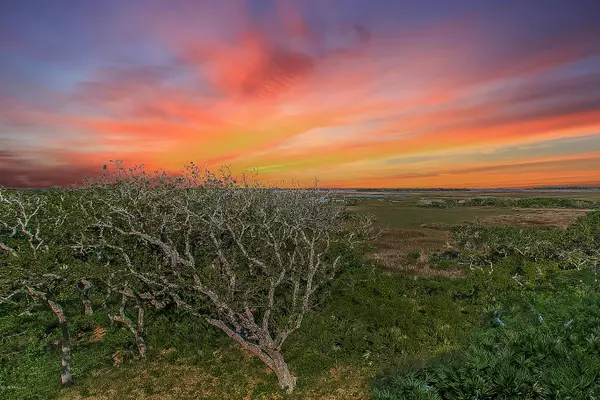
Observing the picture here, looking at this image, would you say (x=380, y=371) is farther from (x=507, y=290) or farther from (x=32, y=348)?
(x=32, y=348)

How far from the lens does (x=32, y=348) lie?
24188mm

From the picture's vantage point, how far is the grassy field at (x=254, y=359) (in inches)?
783

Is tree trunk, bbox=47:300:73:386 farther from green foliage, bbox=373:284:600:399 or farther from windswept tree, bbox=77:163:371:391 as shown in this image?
green foliage, bbox=373:284:600:399

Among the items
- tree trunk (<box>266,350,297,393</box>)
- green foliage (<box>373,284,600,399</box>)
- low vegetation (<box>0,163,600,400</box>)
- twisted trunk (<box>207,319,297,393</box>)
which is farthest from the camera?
tree trunk (<box>266,350,297,393</box>)

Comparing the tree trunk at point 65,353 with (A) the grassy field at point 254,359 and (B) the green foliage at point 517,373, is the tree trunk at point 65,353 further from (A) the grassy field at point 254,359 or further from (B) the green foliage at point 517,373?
(B) the green foliage at point 517,373

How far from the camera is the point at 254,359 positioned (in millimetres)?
23391

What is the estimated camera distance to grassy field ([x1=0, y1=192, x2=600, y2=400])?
19.9m

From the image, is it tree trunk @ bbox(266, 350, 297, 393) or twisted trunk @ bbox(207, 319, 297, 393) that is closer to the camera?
twisted trunk @ bbox(207, 319, 297, 393)

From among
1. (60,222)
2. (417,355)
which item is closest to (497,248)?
(417,355)

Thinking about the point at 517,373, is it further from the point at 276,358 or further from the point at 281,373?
the point at 281,373

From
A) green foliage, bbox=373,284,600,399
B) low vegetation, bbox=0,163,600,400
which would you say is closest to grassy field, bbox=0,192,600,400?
low vegetation, bbox=0,163,600,400

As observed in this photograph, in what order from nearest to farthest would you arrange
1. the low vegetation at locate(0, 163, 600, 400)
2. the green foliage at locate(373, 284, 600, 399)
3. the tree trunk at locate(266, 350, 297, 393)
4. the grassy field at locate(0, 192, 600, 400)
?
the green foliage at locate(373, 284, 600, 399)
the low vegetation at locate(0, 163, 600, 400)
the tree trunk at locate(266, 350, 297, 393)
the grassy field at locate(0, 192, 600, 400)

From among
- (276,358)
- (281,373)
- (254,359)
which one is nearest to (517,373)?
(276,358)

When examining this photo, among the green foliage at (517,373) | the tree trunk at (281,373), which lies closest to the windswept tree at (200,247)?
the tree trunk at (281,373)
